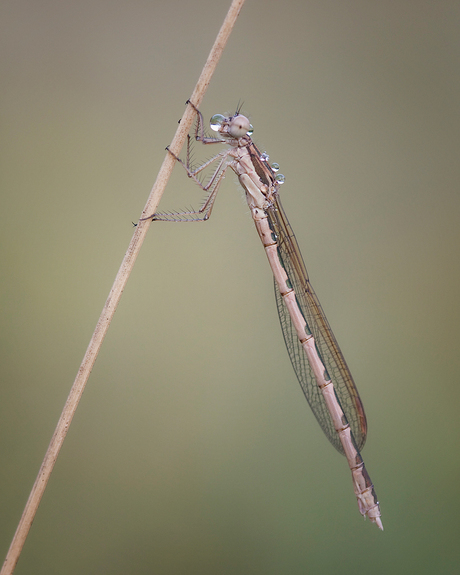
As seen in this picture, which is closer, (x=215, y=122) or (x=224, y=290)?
(x=215, y=122)

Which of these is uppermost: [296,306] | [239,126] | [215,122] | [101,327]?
[239,126]

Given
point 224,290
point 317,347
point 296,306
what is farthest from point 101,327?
point 224,290

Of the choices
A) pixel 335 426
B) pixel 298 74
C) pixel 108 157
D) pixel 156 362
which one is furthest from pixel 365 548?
pixel 298 74

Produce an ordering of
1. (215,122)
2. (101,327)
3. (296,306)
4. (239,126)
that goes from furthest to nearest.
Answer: (296,306) < (239,126) < (215,122) < (101,327)

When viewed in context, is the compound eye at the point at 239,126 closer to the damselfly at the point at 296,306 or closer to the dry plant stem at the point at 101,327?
the damselfly at the point at 296,306

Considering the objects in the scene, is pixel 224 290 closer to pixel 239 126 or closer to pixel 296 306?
pixel 296 306

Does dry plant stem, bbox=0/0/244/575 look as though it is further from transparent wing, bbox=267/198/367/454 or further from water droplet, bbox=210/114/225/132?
transparent wing, bbox=267/198/367/454
